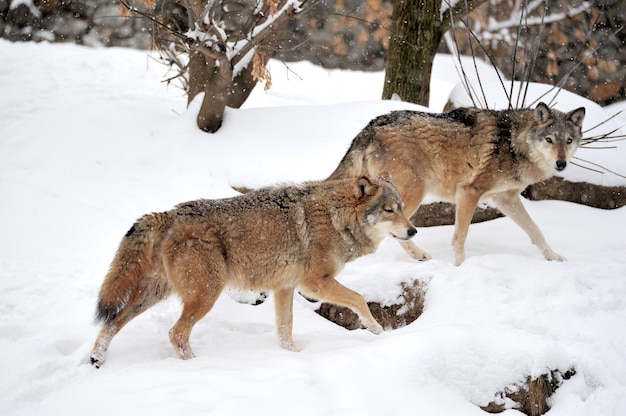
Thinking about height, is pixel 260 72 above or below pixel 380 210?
above

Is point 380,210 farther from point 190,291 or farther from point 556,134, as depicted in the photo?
point 556,134

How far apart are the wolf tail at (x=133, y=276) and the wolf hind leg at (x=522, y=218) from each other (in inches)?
173

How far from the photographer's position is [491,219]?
8.69m

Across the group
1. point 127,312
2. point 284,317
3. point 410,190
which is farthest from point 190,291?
point 410,190

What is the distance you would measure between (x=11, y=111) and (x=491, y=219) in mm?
8603

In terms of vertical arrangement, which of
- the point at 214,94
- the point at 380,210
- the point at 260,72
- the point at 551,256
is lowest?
the point at 551,256

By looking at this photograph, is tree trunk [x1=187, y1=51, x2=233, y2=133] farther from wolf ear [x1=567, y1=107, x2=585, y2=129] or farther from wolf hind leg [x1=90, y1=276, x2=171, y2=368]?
wolf ear [x1=567, y1=107, x2=585, y2=129]

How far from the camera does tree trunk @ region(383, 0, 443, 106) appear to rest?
410 inches

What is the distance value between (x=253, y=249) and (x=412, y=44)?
20.6 ft

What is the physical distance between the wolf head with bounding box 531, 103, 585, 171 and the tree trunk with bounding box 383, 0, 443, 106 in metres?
3.68

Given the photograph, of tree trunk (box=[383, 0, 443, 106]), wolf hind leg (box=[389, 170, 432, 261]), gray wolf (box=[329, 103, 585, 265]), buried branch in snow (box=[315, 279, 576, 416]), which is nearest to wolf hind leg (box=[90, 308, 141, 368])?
buried branch in snow (box=[315, 279, 576, 416])

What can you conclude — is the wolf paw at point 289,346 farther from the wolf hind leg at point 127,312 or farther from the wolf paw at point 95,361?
the wolf paw at point 95,361

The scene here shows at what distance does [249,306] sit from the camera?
261 inches

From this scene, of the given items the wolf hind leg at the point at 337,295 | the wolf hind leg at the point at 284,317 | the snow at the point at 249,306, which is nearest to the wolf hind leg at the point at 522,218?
the snow at the point at 249,306
